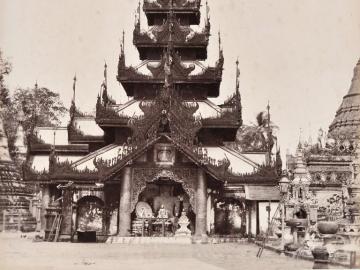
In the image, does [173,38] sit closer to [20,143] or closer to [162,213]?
[162,213]

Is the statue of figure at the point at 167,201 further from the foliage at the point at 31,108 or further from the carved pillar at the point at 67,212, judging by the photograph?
the foliage at the point at 31,108

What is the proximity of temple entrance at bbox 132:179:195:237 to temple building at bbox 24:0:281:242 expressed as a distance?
5cm

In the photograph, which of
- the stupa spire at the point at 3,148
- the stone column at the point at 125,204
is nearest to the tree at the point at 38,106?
the stupa spire at the point at 3,148

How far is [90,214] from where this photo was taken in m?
26.5

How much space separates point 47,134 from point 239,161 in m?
11.0

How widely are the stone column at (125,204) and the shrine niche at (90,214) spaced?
6.80 feet

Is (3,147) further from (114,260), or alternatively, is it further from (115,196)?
(114,260)

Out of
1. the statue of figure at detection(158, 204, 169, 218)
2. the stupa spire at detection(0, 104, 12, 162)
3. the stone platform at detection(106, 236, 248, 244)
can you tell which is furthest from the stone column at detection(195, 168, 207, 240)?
the stupa spire at detection(0, 104, 12, 162)

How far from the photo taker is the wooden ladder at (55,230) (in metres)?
23.1

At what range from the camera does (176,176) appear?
24.4m

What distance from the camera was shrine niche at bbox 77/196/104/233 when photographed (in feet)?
86.2

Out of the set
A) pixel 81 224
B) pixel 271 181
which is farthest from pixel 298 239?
pixel 81 224

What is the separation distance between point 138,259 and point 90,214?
1130 centimetres

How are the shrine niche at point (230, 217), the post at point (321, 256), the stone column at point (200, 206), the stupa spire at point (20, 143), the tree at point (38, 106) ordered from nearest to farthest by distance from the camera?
1. the post at point (321, 256)
2. the stone column at point (200, 206)
3. the shrine niche at point (230, 217)
4. the stupa spire at point (20, 143)
5. the tree at point (38, 106)
